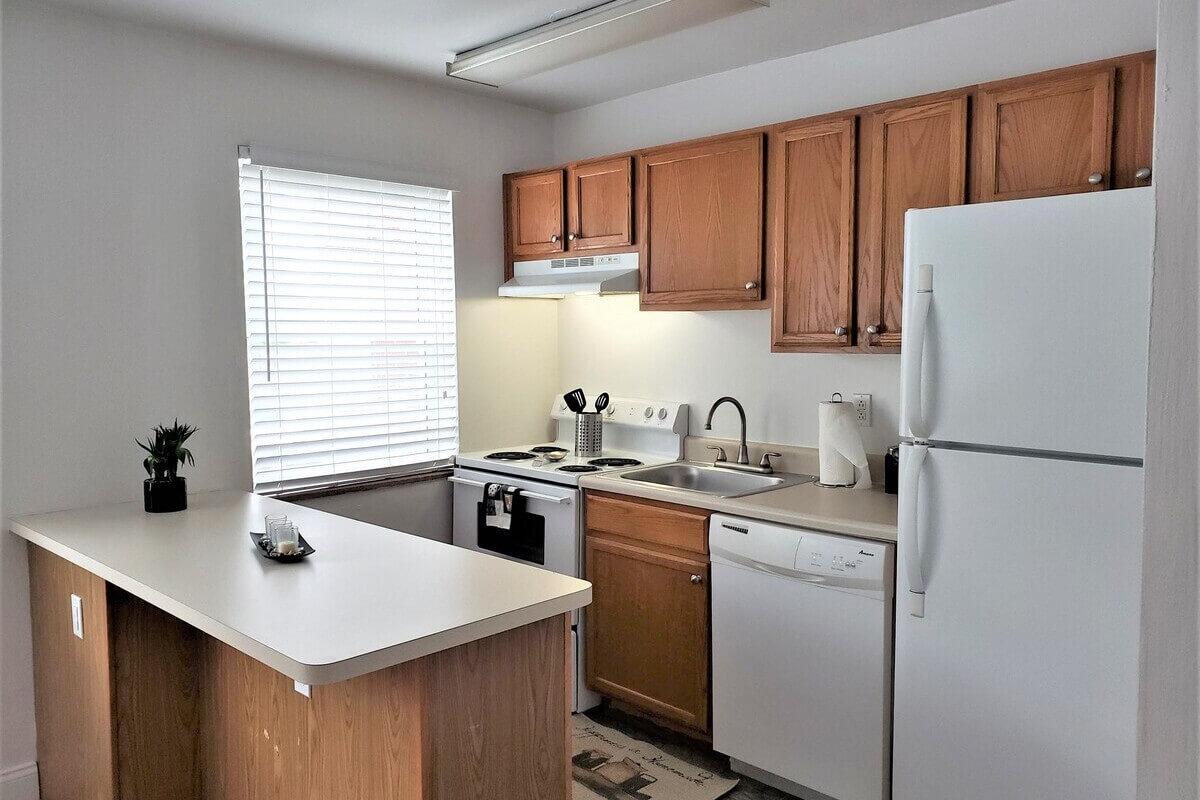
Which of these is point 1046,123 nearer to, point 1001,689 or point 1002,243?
point 1002,243

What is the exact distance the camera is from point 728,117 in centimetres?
369

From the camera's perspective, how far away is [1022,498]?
215 centimetres

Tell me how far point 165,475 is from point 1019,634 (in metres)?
2.65

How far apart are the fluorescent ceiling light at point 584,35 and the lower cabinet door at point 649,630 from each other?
1.76m

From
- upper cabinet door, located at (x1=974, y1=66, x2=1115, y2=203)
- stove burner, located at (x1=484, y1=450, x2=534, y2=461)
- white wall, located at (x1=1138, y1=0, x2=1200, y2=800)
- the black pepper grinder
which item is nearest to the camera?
white wall, located at (x1=1138, y1=0, x2=1200, y2=800)

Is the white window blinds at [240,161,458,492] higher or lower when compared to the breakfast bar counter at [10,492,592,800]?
higher

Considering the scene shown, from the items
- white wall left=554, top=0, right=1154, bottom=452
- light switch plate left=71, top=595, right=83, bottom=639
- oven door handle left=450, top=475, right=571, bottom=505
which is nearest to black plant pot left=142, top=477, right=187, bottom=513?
light switch plate left=71, top=595, right=83, bottom=639

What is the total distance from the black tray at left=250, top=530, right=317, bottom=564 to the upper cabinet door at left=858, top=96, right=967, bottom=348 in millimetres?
1885

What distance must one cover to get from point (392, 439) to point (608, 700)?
4.81ft

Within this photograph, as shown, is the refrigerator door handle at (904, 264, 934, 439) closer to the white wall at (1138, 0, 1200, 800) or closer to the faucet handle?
the faucet handle

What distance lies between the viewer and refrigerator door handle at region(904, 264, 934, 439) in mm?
2301

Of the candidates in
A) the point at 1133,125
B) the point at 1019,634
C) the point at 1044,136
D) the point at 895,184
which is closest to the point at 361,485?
the point at 895,184

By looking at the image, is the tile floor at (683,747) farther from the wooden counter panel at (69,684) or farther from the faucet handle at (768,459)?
the wooden counter panel at (69,684)

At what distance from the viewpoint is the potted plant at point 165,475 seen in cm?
284
